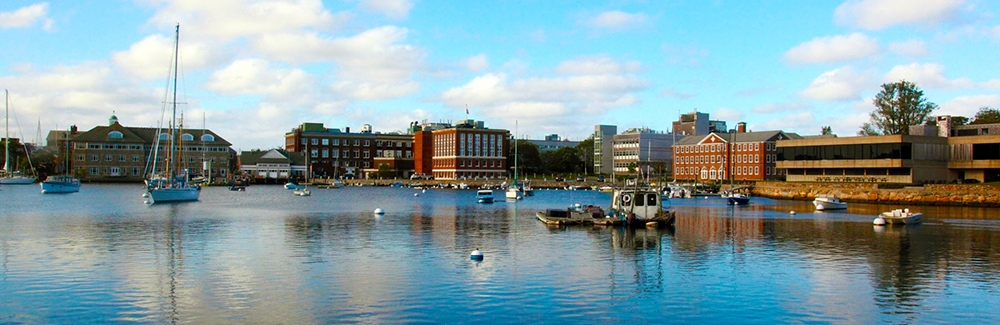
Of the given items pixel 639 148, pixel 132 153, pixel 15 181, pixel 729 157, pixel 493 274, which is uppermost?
pixel 639 148

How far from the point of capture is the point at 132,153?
184 m

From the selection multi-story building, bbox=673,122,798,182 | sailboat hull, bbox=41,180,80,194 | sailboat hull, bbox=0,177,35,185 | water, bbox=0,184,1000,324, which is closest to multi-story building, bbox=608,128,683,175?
multi-story building, bbox=673,122,798,182

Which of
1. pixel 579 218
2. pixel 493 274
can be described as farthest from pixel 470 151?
pixel 493 274

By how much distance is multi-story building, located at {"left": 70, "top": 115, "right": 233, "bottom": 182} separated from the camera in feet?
586

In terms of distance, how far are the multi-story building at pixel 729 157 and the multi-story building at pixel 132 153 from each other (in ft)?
336

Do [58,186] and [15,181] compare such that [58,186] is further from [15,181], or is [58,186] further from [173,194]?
[15,181]

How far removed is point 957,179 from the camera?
108 m

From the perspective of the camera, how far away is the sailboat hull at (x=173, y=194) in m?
88.3

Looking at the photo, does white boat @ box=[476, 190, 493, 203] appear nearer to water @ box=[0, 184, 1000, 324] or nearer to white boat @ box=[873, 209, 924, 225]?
water @ box=[0, 184, 1000, 324]

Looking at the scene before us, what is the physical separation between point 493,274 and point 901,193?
3197 inches

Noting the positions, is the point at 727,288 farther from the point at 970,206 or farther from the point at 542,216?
the point at 970,206

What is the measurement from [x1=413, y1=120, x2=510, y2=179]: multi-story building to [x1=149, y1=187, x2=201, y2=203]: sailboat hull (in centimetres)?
9345

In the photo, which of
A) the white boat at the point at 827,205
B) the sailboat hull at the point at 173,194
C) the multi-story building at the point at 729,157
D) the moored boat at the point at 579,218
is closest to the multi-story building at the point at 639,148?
the multi-story building at the point at 729,157

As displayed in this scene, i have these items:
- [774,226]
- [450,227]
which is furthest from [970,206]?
[450,227]
